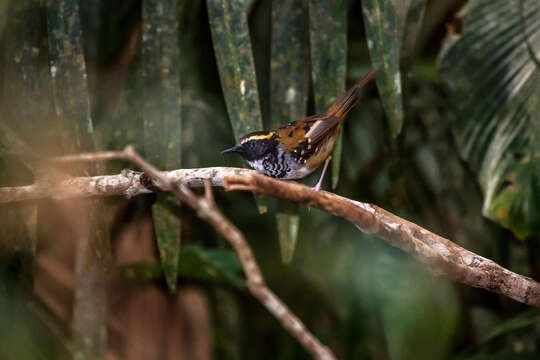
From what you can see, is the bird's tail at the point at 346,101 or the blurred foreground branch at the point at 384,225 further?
the bird's tail at the point at 346,101

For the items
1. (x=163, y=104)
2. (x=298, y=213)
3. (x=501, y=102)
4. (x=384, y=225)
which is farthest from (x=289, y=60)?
(x=384, y=225)

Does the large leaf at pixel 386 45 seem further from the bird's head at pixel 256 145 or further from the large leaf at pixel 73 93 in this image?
the large leaf at pixel 73 93

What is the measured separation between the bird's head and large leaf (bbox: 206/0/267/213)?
184mm

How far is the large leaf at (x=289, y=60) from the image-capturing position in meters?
3.22

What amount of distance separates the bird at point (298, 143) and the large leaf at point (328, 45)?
0.20 meters

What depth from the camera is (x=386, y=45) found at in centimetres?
298

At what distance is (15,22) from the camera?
9.83 feet

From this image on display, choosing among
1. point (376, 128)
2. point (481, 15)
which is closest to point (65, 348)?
point (376, 128)

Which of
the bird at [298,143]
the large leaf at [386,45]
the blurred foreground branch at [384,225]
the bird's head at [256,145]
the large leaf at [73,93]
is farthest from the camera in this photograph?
the bird at [298,143]

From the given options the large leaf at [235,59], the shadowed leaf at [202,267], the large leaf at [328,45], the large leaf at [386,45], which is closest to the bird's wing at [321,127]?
the large leaf at [328,45]

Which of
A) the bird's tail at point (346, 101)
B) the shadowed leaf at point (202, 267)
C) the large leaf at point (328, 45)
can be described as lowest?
the shadowed leaf at point (202, 267)

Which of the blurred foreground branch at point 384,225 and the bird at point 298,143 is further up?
the bird at point 298,143

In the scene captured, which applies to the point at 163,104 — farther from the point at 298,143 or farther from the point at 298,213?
the point at 298,213

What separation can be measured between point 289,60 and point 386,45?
54cm
